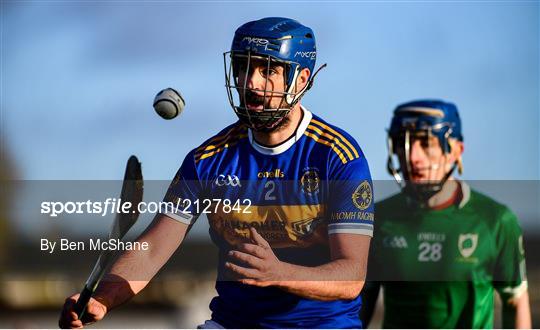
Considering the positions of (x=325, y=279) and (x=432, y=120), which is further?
(x=432, y=120)

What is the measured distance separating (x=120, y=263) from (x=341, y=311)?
1341 millimetres

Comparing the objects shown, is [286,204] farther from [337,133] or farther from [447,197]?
[447,197]

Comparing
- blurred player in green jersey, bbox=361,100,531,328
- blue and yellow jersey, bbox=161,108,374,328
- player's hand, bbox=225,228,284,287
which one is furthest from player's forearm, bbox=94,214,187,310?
blurred player in green jersey, bbox=361,100,531,328

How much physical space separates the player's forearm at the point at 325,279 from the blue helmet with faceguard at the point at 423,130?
2.82 feet

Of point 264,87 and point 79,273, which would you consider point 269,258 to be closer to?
point 264,87

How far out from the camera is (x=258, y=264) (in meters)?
4.97

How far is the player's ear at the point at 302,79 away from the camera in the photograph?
5602 mm

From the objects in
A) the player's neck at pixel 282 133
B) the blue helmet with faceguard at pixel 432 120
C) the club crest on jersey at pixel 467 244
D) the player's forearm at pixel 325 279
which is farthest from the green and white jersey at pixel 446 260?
the player's neck at pixel 282 133

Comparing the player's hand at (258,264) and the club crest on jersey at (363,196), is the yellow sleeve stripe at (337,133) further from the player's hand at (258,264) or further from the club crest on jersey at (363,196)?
the player's hand at (258,264)

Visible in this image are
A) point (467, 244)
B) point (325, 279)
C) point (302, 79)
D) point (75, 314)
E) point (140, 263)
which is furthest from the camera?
point (467, 244)

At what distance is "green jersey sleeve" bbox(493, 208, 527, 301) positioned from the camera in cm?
568

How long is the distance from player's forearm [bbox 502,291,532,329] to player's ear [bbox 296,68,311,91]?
1.81m

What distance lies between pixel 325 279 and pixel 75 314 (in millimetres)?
1407

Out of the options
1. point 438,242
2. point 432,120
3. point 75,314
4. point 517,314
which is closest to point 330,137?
point 432,120
